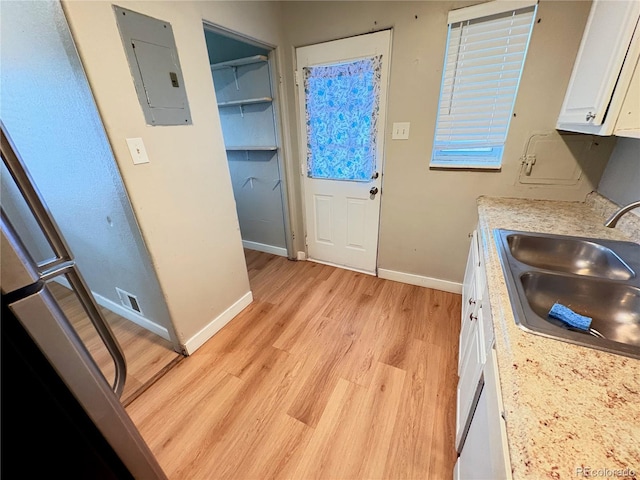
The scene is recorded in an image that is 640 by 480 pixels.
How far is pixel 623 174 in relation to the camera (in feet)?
4.67

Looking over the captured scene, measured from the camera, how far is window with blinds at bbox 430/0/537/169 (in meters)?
1.58

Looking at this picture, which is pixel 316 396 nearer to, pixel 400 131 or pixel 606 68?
pixel 400 131

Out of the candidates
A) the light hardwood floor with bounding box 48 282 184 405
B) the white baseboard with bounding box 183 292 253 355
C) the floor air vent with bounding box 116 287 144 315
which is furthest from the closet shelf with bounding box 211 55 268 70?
the light hardwood floor with bounding box 48 282 184 405

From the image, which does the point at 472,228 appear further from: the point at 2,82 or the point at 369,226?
the point at 2,82

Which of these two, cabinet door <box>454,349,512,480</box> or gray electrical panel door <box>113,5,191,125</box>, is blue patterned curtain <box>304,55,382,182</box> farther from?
cabinet door <box>454,349,512,480</box>

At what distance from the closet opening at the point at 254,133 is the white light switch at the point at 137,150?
1.22 metres

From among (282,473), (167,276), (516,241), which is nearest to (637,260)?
→ (516,241)

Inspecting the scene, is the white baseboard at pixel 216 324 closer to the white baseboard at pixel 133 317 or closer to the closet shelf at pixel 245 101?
the white baseboard at pixel 133 317

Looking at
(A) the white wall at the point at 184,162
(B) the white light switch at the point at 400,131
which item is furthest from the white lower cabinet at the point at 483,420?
(A) the white wall at the point at 184,162

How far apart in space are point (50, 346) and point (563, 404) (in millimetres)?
1024

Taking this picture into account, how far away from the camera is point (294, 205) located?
276 centimetres

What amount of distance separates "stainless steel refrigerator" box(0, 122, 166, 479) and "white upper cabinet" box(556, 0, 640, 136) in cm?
179

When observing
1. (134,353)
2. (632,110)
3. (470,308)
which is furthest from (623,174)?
(134,353)

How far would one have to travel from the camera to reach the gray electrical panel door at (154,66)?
123cm
